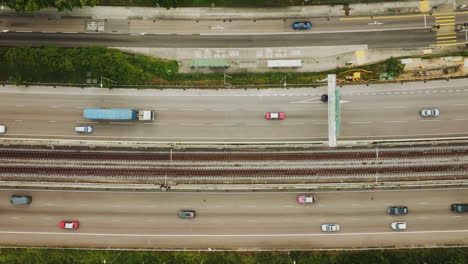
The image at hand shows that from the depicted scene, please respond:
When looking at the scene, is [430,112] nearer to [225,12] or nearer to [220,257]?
[225,12]

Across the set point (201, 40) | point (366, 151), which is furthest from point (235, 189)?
point (201, 40)

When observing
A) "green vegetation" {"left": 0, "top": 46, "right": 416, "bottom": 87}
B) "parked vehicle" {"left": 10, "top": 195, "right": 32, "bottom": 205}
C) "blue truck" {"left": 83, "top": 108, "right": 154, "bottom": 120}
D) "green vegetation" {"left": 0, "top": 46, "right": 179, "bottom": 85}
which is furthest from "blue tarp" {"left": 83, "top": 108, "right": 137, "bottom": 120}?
"parked vehicle" {"left": 10, "top": 195, "right": 32, "bottom": 205}

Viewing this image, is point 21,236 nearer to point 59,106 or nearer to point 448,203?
point 59,106

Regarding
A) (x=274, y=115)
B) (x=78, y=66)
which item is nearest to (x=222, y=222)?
(x=274, y=115)

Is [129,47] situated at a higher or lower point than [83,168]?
higher

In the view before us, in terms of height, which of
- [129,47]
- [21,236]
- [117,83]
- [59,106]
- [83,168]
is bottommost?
[21,236]

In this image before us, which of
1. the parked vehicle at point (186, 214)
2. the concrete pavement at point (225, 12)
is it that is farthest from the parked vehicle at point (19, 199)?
the concrete pavement at point (225, 12)
